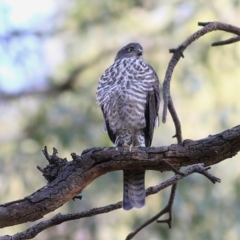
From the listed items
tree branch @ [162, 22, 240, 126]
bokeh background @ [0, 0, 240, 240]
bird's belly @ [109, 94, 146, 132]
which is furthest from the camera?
bokeh background @ [0, 0, 240, 240]

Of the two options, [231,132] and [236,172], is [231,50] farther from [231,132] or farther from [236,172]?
[231,132]

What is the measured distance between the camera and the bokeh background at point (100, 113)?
7137 mm

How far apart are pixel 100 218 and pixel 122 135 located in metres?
3.78

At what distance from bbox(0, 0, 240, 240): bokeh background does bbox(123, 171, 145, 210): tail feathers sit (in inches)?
133

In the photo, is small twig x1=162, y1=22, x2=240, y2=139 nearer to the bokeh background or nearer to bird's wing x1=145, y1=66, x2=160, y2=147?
bird's wing x1=145, y1=66, x2=160, y2=147

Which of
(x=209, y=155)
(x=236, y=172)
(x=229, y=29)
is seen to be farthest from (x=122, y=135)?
(x=236, y=172)

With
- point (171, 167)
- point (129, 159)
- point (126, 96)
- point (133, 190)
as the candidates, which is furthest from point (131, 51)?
point (171, 167)

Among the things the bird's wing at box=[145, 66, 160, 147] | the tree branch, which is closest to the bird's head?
the bird's wing at box=[145, 66, 160, 147]

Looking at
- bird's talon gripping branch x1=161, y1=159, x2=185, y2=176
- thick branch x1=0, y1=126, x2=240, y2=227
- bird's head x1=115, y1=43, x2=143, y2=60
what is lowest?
bird's talon gripping branch x1=161, y1=159, x2=185, y2=176

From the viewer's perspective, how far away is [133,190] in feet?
11.7

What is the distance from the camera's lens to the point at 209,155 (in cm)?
285

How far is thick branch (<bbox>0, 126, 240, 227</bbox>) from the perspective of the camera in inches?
110

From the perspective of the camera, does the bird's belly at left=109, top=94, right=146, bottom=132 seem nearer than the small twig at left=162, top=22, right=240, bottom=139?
No

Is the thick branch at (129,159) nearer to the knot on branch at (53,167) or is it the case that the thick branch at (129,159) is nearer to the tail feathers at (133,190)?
the knot on branch at (53,167)
